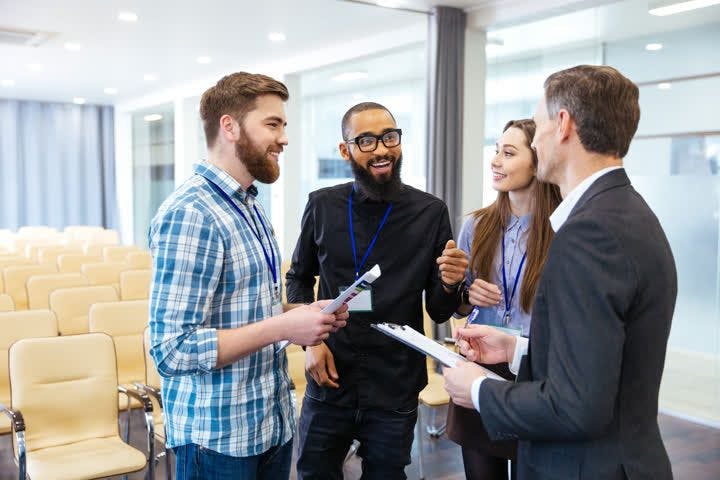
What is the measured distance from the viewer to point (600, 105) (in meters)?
1.38

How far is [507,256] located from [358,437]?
83cm

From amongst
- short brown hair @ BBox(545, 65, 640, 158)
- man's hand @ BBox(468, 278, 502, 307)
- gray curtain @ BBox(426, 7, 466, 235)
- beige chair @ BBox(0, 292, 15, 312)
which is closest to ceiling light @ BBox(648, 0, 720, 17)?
gray curtain @ BBox(426, 7, 466, 235)

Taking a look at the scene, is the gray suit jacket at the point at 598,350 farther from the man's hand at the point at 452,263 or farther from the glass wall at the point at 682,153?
the glass wall at the point at 682,153

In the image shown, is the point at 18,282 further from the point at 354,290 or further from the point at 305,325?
the point at 354,290

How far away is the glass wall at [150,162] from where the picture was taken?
13.3m

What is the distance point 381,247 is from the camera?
2357 mm

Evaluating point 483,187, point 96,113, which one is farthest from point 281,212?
point 96,113

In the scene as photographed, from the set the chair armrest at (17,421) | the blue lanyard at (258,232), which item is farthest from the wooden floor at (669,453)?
the blue lanyard at (258,232)

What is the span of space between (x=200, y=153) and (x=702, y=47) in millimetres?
8874

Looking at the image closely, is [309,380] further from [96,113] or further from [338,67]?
[96,113]

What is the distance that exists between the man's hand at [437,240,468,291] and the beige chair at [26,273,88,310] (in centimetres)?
452

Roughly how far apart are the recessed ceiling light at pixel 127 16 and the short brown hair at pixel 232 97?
5.71 m

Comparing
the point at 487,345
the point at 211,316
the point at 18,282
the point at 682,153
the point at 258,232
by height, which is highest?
the point at 682,153

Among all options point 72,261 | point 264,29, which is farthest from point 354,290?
point 72,261
